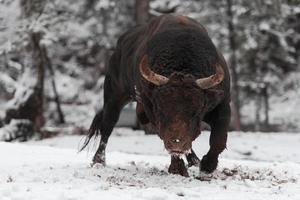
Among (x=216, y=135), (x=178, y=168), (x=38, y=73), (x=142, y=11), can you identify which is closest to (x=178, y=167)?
(x=178, y=168)

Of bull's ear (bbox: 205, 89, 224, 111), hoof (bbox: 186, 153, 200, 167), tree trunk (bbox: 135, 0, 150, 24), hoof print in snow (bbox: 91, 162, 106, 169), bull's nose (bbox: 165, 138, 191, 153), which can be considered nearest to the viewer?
bull's nose (bbox: 165, 138, 191, 153)

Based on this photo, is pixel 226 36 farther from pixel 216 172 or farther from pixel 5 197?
pixel 5 197

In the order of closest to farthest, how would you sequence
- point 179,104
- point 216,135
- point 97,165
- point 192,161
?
point 179,104 < point 216,135 < point 97,165 < point 192,161

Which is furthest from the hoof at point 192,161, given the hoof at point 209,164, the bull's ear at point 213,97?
the bull's ear at point 213,97

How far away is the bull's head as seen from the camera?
7.35 meters

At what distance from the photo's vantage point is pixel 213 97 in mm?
8070

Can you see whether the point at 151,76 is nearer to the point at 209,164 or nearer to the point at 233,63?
the point at 209,164

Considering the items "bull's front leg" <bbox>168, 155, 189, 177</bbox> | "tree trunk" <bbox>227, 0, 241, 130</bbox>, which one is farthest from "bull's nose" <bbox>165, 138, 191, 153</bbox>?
"tree trunk" <bbox>227, 0, 241, 130</bbox>

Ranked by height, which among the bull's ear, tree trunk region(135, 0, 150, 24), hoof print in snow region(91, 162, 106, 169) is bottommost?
hoof print in snow region(91, 162, 106, 169)

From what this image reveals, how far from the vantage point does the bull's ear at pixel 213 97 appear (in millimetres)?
7934

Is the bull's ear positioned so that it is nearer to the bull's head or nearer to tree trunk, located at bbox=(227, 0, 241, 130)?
the bull's head

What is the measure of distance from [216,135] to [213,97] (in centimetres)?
83

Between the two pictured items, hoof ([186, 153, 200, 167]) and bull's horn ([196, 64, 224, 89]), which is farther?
hoof ([186, 153, 200, 167])

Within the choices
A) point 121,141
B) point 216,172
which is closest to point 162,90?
point 216,172
